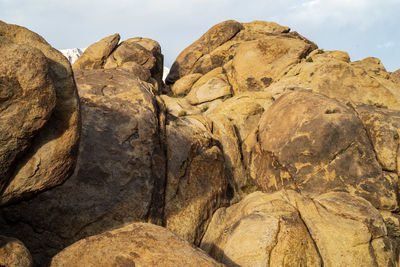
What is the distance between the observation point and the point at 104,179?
9219 mm

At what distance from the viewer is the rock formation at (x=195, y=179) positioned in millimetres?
4812

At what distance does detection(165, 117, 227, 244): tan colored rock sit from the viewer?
1076cm

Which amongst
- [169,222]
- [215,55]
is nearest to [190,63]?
[215,55]

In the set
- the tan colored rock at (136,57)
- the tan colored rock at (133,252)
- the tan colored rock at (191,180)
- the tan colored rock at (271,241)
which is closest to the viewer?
the tan colored rock at (133,252)

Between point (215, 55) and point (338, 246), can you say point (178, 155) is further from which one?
→ point (215, 55)

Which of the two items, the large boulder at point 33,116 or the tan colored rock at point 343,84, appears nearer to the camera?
A: the large boulder at point 33,116

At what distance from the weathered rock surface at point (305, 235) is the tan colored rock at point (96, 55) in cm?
3107

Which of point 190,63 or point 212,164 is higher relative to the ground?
point 190,63

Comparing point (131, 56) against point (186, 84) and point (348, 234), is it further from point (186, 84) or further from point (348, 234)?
point (348, 234)

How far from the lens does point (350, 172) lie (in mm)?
12320

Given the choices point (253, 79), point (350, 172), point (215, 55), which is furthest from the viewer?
point (215, 55)

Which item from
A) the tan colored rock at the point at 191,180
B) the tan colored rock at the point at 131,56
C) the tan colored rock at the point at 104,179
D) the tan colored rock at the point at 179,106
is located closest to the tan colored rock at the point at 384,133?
the tan colored rock at the point at 191,180

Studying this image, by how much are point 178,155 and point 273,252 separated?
17.9 feet

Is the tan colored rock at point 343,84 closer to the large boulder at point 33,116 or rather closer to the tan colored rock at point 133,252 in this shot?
the tan colored rock at point 133,252
